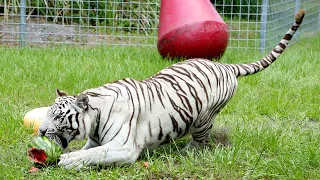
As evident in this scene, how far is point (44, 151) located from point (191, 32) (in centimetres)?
379

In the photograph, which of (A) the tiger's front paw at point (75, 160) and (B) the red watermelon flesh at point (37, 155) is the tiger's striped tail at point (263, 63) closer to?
(A) the tiger's front paw at point (75, 160)

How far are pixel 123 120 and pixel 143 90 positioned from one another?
321 millimetres

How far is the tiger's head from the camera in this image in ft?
12.1

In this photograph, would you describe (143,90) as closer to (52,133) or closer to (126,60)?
(52,133)

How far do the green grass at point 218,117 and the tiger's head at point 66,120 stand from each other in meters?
0.23

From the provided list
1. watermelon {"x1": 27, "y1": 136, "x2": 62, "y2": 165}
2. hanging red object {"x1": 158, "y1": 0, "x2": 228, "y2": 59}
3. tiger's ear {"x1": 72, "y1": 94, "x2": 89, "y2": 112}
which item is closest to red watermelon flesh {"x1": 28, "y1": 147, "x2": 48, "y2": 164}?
watermelon {"x1": 27, "y1": 136, "x2": 62, "y2": 165}

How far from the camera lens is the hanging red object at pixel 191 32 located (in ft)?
23.2

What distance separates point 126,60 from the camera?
7230 millimetres

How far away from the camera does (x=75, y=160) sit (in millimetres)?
3586

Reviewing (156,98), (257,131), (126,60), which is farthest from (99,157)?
(126,60)

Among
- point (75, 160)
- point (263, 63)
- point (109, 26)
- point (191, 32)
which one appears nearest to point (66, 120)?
point (75, 160)

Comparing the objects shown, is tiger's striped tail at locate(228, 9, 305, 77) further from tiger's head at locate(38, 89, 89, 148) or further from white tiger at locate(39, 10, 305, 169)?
tiger's head at locate(38, 89, 89, 148)

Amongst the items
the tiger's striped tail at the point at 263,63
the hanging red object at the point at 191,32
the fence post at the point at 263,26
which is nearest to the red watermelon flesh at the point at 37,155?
the tiger's striped tail at the point at 263,63

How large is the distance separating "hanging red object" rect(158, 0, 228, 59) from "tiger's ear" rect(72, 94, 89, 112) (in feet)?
11.5
